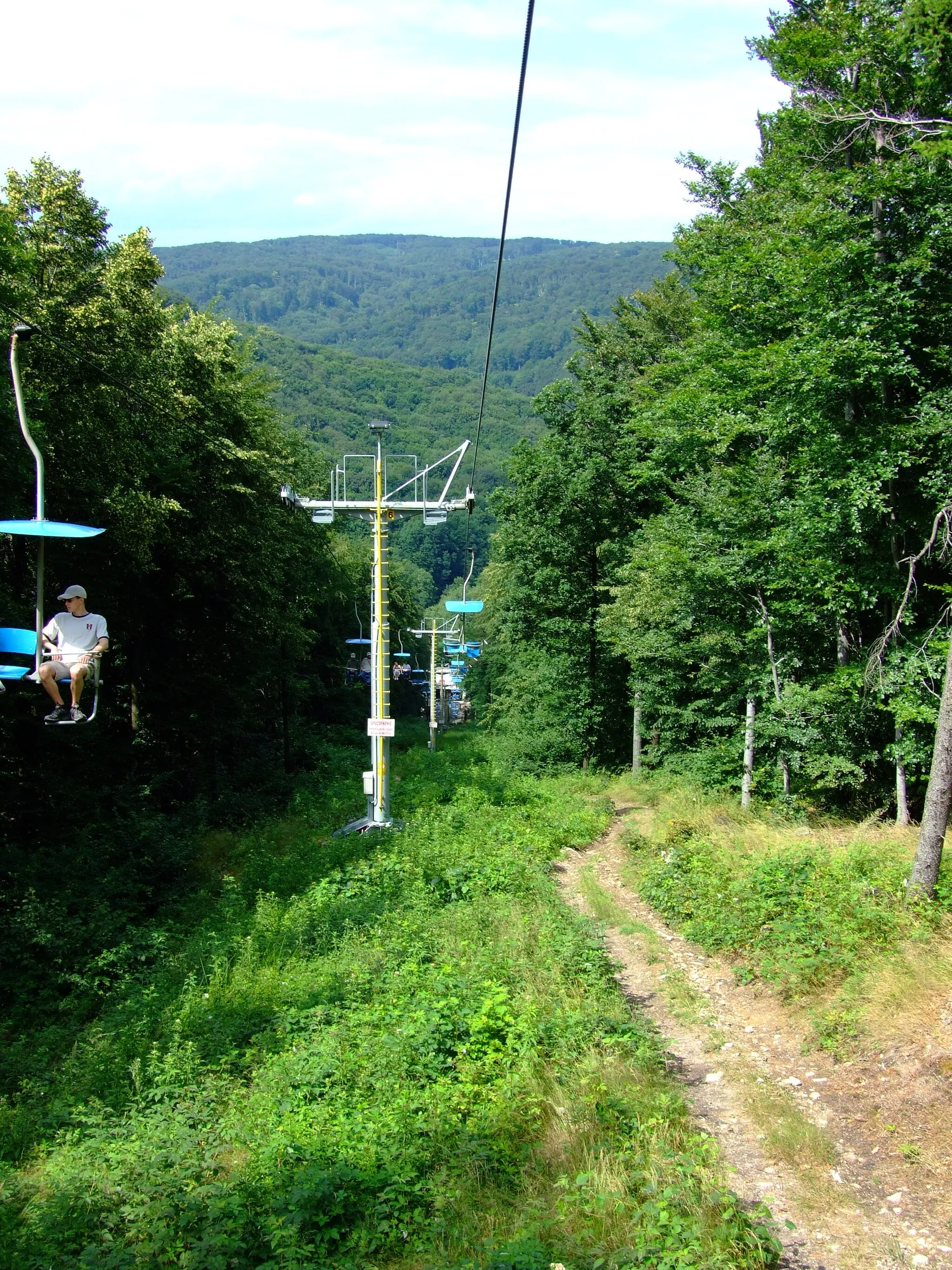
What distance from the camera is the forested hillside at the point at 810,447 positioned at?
14648mm

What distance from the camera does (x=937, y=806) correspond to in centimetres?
1077

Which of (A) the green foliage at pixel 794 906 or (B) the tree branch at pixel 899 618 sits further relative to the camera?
(B) the tree branch at pixel 899 618

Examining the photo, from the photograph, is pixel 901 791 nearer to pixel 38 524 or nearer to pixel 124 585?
pixel 38 524

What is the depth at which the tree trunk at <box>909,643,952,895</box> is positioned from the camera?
10.7m

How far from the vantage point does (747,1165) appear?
283 inches

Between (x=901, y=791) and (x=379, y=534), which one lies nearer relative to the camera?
(x=901, y=791)

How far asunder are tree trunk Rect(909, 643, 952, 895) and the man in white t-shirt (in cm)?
944

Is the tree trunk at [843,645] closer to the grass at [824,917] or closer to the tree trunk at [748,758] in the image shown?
the tree trunk at [748,758]

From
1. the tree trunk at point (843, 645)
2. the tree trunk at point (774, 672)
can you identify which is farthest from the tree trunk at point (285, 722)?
the tree trunk at point (843, 645)

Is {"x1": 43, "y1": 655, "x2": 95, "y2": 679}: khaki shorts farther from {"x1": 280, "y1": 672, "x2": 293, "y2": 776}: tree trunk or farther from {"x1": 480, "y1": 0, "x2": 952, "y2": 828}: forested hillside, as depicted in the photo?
{"x1": 280, "y1": 672, "x2": 293, "y2": 776}: tree trunk

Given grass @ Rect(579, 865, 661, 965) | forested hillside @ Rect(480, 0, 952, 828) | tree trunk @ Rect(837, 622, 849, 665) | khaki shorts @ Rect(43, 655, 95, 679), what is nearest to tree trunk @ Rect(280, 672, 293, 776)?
forested hillside @ Rect(480, 0, 952, 828)

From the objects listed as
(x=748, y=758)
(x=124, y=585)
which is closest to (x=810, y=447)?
(x=748, y=758)

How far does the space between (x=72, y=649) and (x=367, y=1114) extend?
18.6 feet

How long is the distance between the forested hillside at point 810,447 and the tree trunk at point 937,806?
306cm
